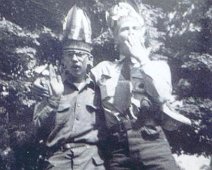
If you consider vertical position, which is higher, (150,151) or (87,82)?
(87,82)

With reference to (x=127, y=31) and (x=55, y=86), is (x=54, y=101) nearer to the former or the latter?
(x=55, y=86)

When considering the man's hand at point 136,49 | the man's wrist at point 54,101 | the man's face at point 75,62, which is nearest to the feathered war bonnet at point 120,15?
the man's hand at point 136,49

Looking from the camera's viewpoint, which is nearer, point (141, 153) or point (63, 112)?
point (141, 153)

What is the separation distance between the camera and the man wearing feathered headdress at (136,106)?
277 cm

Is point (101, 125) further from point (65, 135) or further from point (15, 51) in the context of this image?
point (15, 51)

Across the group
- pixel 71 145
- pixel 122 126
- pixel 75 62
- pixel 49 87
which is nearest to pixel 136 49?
pixel 75 62

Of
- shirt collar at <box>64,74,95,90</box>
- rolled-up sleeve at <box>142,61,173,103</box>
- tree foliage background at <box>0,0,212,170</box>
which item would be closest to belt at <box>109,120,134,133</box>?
rolled-up sleeve at <box>142,61,173,103</box>

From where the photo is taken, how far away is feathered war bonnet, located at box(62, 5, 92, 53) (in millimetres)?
3164

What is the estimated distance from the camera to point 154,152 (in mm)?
2811

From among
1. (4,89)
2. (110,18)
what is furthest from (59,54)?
(110,18)

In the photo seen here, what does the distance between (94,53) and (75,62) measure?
2405 millimetres

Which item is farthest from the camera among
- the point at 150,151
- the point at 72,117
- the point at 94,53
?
the point at 94,53

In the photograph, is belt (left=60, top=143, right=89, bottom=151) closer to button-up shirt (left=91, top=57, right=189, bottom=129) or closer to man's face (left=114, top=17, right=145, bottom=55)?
button-up shirt (left=91, top=57, right=189, bottom=129)

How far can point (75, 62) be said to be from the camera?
3064 mm
